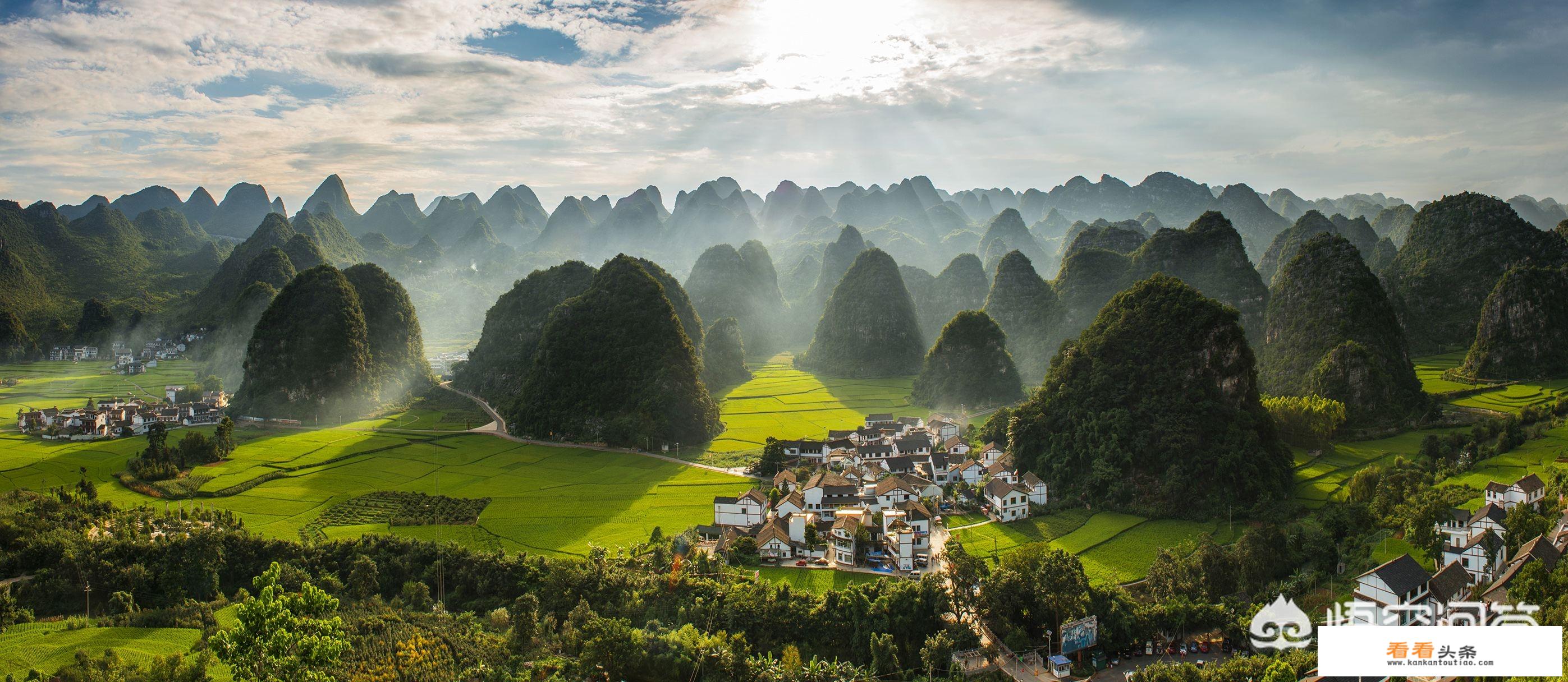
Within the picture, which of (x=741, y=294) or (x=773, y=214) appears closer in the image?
(x=741, y=294)

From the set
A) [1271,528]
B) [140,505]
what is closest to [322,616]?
[140,505]

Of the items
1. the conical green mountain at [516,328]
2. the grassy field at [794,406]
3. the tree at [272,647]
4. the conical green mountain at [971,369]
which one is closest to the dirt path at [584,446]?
the grassy field at [794,406]

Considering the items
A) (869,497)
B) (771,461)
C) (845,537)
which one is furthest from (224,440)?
(845,537)

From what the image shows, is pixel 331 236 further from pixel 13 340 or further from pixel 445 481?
pixel 445 481

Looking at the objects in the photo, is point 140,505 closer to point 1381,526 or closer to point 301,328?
point 301,328

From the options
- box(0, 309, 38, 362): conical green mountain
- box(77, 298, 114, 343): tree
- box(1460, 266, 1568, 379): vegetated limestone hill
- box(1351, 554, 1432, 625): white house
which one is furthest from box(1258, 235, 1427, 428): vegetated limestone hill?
box(0, 309, 38, 362): conical green mountain
